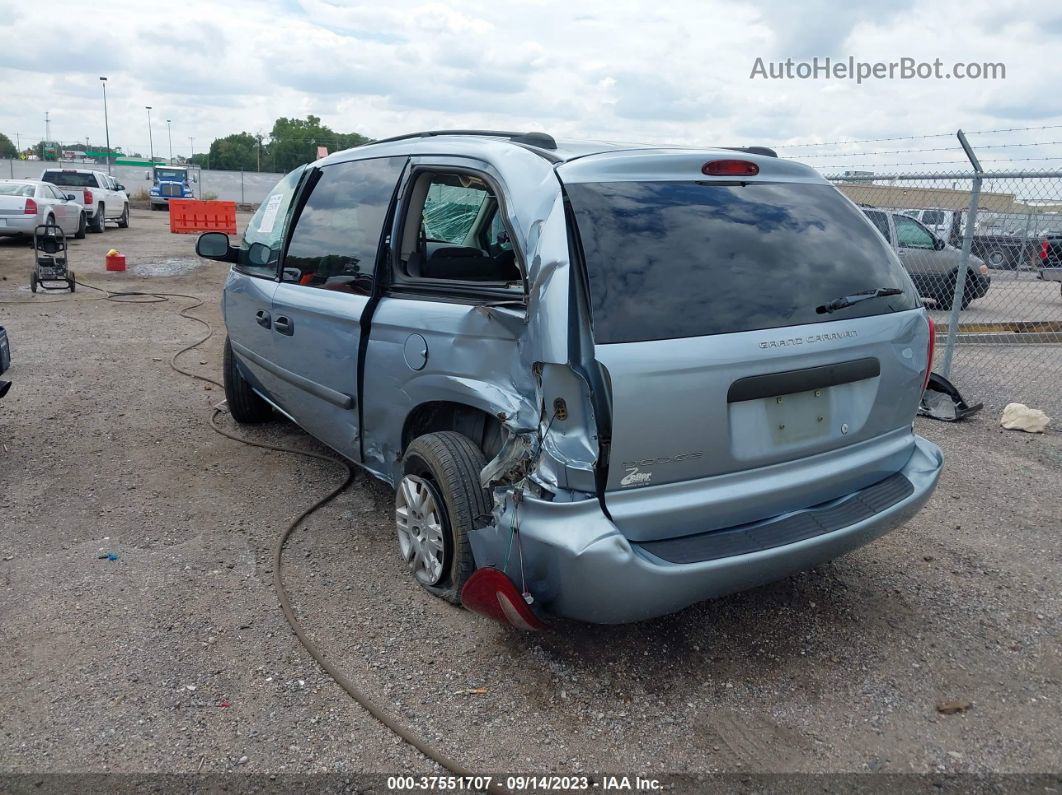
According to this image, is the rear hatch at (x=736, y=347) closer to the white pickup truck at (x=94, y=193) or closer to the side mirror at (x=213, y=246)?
the side mirror at (x=213, y=246)

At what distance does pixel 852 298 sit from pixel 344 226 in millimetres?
2369

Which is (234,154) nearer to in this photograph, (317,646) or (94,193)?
(94,193)

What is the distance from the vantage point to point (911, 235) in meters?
13.8

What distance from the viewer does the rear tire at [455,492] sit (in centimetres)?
317

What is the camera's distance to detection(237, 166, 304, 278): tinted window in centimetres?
489

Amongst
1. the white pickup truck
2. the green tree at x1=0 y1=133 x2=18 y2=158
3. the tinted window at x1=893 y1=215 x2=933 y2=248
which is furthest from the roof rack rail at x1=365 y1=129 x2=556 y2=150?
the green tree at x1=0 y1=133 x2=18 y2=158

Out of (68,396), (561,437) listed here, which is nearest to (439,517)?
(561,437)

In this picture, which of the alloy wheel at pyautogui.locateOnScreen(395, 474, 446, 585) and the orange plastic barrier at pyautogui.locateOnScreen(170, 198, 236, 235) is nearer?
the alloy wheel at pyautogui.locateOnScreen(395, 474, 446, 585)

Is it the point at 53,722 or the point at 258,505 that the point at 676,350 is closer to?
the point at 53,722

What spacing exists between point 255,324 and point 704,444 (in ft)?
10.5

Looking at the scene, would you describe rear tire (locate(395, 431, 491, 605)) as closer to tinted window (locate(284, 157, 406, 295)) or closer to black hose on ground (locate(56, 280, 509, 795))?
black hose on ground (locate(56, 280, 509, 795))

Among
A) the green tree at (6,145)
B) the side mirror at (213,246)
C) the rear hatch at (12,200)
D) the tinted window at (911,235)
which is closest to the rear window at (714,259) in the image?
the side mirror at (213,246)

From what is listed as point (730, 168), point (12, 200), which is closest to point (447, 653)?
point (730, 168)

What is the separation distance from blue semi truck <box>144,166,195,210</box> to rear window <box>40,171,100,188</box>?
1329 centimetres
